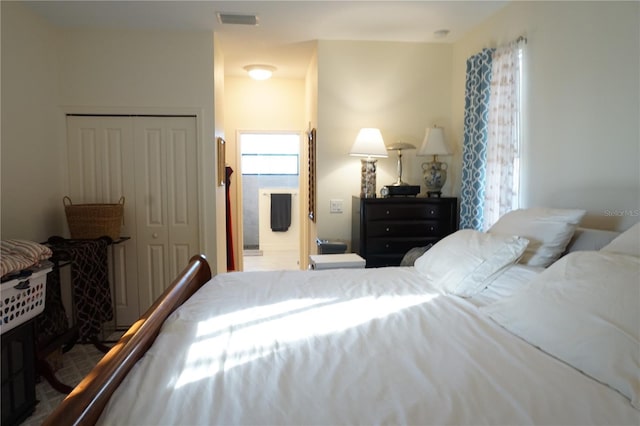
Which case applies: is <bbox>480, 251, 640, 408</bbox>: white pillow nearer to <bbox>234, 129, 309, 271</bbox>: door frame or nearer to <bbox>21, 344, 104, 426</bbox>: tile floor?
<bbox>21, 344, 104, 426</bbox>: tile floor

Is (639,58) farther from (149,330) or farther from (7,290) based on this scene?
(7,290)

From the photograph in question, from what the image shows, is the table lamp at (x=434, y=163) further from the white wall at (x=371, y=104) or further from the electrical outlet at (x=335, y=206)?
the electrical outlet at (x=335, y=206)

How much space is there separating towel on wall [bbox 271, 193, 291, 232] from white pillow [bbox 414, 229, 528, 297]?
17.4 ft

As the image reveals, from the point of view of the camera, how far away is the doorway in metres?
6.87

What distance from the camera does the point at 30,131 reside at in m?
3.03

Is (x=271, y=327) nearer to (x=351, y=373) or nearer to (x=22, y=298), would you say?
(x=351, y=373)

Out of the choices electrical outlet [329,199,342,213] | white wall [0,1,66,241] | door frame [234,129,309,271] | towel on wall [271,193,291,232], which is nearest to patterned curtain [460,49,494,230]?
electrical outlet [329,199,342,213]

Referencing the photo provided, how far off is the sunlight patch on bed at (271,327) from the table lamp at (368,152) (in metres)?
1.91

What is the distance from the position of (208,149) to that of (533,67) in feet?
8.74

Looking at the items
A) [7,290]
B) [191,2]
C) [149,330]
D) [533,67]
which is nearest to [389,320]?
[149,330]

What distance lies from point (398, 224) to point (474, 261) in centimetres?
159

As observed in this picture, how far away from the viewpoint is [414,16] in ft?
10.4

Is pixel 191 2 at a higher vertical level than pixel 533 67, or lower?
higher

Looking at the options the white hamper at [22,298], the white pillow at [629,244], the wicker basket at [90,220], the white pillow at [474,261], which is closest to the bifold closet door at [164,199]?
the wicker basket at [90,220]
